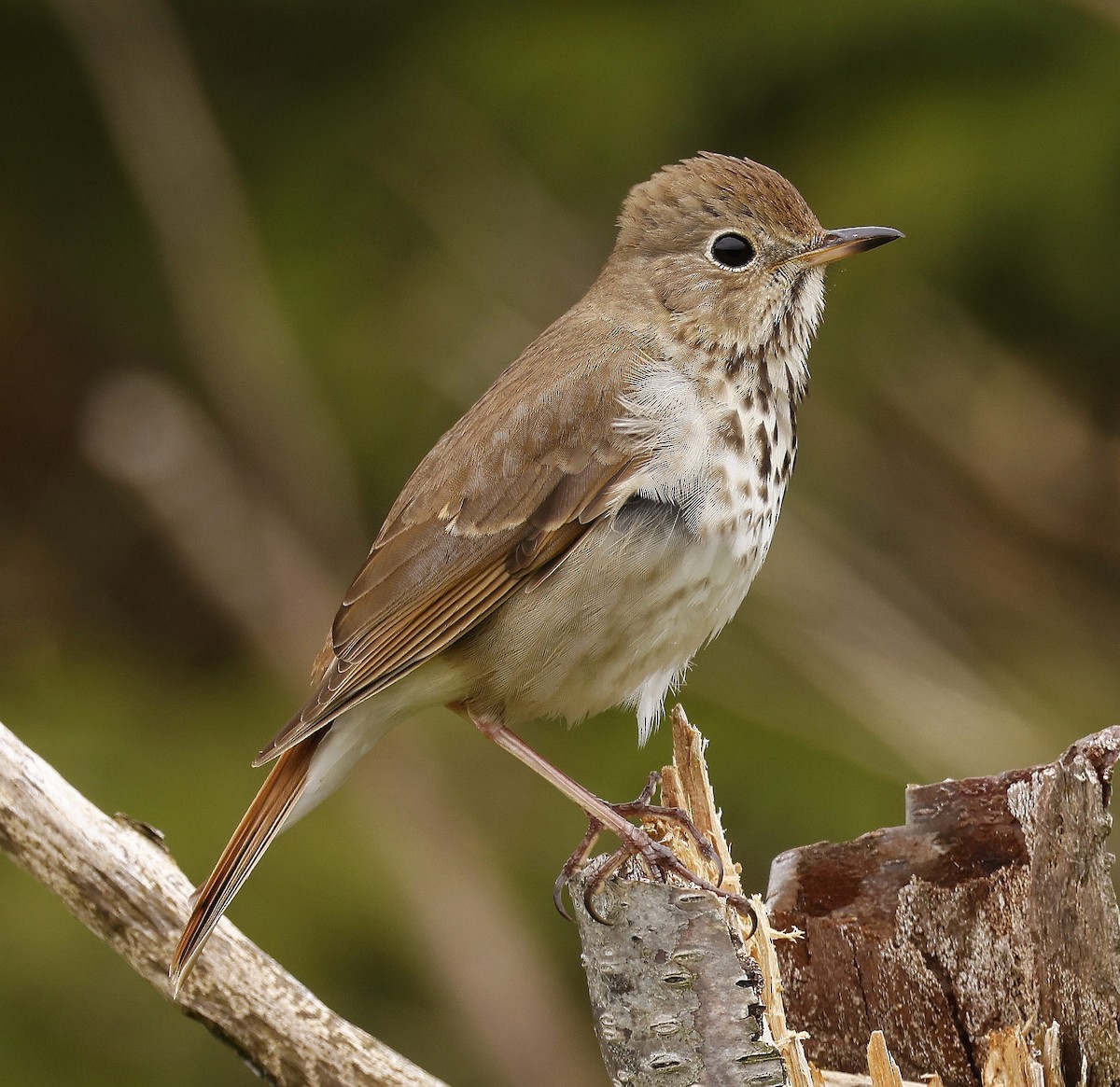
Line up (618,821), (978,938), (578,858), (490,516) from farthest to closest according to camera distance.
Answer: (490,516)
(578,858)
(618,821)
(978,938)

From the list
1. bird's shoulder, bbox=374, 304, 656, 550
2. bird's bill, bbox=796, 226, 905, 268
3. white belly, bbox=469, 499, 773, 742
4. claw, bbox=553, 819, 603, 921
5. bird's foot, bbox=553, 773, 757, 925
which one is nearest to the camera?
bird's foot, bbox=553, 773, 757, 925

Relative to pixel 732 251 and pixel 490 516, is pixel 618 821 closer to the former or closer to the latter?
pixel 490 516

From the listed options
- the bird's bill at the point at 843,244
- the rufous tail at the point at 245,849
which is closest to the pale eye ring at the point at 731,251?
the bird's bill at the point at 843,244

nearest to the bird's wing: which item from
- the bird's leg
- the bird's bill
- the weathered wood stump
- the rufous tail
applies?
the rufous tail

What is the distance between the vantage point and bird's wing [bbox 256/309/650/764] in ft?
10.3

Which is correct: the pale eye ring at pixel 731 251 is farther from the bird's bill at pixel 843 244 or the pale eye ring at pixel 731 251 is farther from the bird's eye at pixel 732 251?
the bird's bill at pixel 843 244

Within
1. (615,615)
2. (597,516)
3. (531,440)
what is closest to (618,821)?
(615,615)

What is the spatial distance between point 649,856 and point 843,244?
4.36ft

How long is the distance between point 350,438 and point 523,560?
6.68 ft

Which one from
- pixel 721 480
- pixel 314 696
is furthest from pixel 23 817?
→ pixel 721 480

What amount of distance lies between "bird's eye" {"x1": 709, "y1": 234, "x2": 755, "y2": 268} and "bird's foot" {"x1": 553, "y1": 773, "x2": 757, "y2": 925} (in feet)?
3.53

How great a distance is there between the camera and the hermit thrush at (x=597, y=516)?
311 cm

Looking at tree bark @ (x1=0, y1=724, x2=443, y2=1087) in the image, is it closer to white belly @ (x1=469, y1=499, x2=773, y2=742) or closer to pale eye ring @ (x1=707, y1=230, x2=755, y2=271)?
white belly @ (x1=469, y1=499, x2=773, y2=742)

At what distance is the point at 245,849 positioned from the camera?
298cm
